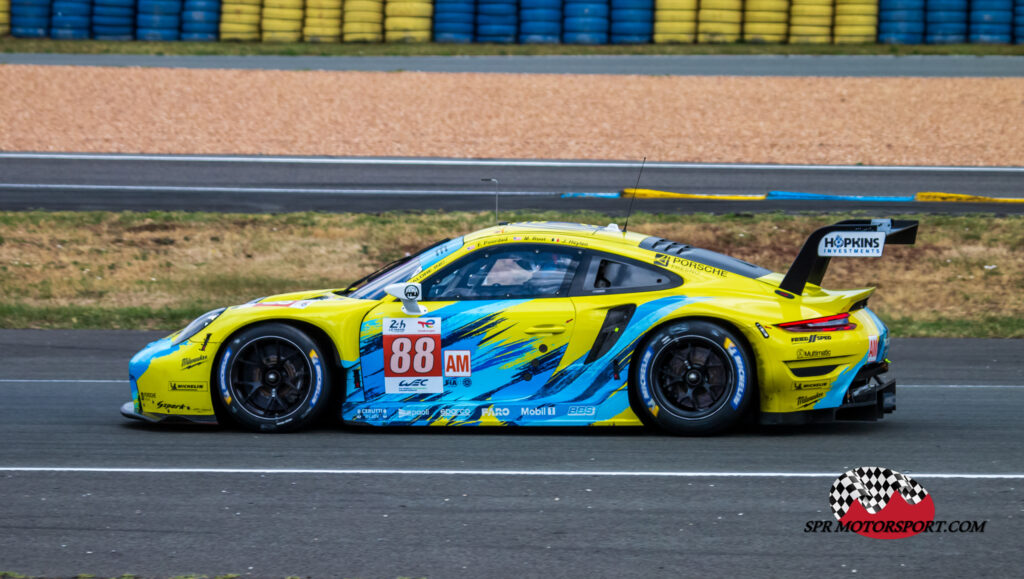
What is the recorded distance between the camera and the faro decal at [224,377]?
7.45 m

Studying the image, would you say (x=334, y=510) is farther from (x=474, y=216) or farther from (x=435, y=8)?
(x=435, y=8)

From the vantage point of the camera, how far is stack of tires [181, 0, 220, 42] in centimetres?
2972

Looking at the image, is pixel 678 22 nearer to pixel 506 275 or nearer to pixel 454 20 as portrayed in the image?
pixel 454 20

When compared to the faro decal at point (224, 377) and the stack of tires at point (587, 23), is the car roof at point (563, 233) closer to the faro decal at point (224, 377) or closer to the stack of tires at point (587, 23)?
the faro decal at point (224, 377)

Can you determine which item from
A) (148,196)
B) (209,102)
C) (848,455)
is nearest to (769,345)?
(848,455)

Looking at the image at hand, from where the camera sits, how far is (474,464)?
6676 mm

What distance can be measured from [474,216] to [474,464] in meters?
9.63

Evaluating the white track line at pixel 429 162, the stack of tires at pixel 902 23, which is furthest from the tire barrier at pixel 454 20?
the white track line at pixel 429 162

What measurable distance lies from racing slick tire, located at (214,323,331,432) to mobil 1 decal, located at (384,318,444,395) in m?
0.40

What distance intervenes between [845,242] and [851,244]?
1.4 inches

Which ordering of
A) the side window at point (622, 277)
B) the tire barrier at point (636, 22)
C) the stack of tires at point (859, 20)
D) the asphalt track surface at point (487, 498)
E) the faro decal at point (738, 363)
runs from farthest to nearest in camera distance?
the tire barrier at point (636, 22)
the stack of tires at point (859, 20)
the side window at point (622, 277)
the faro decal at point (738, 363)
the asphalt track surface at point (487, 498)

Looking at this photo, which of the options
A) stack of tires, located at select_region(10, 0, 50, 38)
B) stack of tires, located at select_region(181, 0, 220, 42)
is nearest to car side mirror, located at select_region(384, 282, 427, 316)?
stack of tires, located at select_region(181, 0, 220, 42)

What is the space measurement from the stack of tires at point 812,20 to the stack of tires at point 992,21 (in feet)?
10.8

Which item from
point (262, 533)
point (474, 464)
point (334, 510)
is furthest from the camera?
point (474, 464)
